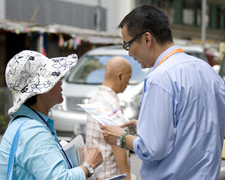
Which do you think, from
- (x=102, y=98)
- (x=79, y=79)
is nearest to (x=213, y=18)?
(x=79, y=79)

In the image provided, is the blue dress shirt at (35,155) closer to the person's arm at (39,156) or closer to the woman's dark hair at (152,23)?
the person's arm at (39,156)

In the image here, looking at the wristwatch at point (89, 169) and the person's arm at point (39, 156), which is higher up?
the person's arm at point (39, 156)

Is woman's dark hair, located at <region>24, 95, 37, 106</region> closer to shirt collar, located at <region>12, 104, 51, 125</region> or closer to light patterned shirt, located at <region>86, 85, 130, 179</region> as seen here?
shirt collar, located at <region>12, 104, 51, 125</region>

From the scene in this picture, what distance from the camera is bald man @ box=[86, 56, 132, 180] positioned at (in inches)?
108

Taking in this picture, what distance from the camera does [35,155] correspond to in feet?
5.48

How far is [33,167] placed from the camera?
5.48 feet

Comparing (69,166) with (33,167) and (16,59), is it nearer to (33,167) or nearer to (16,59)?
(33,167)

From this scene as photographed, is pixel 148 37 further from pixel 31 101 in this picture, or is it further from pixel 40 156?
pixel 40 156

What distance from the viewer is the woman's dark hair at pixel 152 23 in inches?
76.4

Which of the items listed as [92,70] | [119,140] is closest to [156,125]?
[119,140]

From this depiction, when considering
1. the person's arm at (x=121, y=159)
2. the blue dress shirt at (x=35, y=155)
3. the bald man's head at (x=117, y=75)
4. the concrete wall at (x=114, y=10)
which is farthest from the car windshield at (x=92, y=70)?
the concrete wall at (x=114, y=10)

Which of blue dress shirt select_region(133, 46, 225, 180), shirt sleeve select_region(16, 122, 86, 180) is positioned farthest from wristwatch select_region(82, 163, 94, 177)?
blue dress shirt select_region(133, 46, 225, 180)

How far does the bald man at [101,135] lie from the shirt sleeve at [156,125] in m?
1.03

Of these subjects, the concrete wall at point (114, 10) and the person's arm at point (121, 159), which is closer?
the person's arm at point (121, 159)
